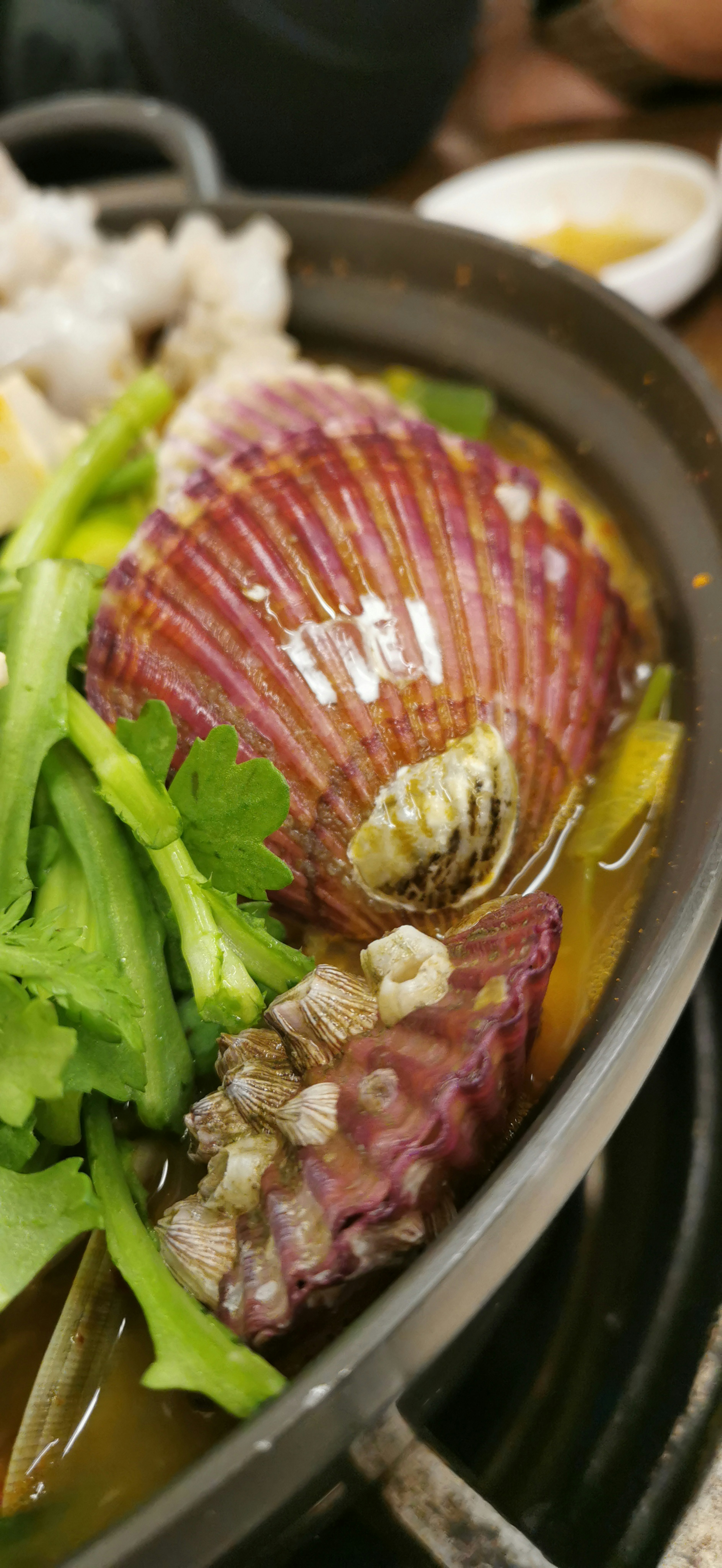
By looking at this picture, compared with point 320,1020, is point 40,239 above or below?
above

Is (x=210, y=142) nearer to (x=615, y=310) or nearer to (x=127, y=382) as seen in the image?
(x=127, y=382)

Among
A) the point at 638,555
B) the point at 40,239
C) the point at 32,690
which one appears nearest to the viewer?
the point at 32,690

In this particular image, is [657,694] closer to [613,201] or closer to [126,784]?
[126,784]

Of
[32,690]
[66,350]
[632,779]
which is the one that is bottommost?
[632,779]

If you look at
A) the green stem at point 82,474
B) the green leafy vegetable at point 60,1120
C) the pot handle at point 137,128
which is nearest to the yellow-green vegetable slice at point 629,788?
the green leafy vegetable at point 60,1120

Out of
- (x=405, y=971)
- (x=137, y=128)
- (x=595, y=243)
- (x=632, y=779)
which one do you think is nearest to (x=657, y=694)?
(x=632, y=779)

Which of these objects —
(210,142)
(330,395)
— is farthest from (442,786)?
(210,142)

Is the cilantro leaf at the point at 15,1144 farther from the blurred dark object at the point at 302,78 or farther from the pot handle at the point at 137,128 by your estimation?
the blurred dark object at the point at 302,78
